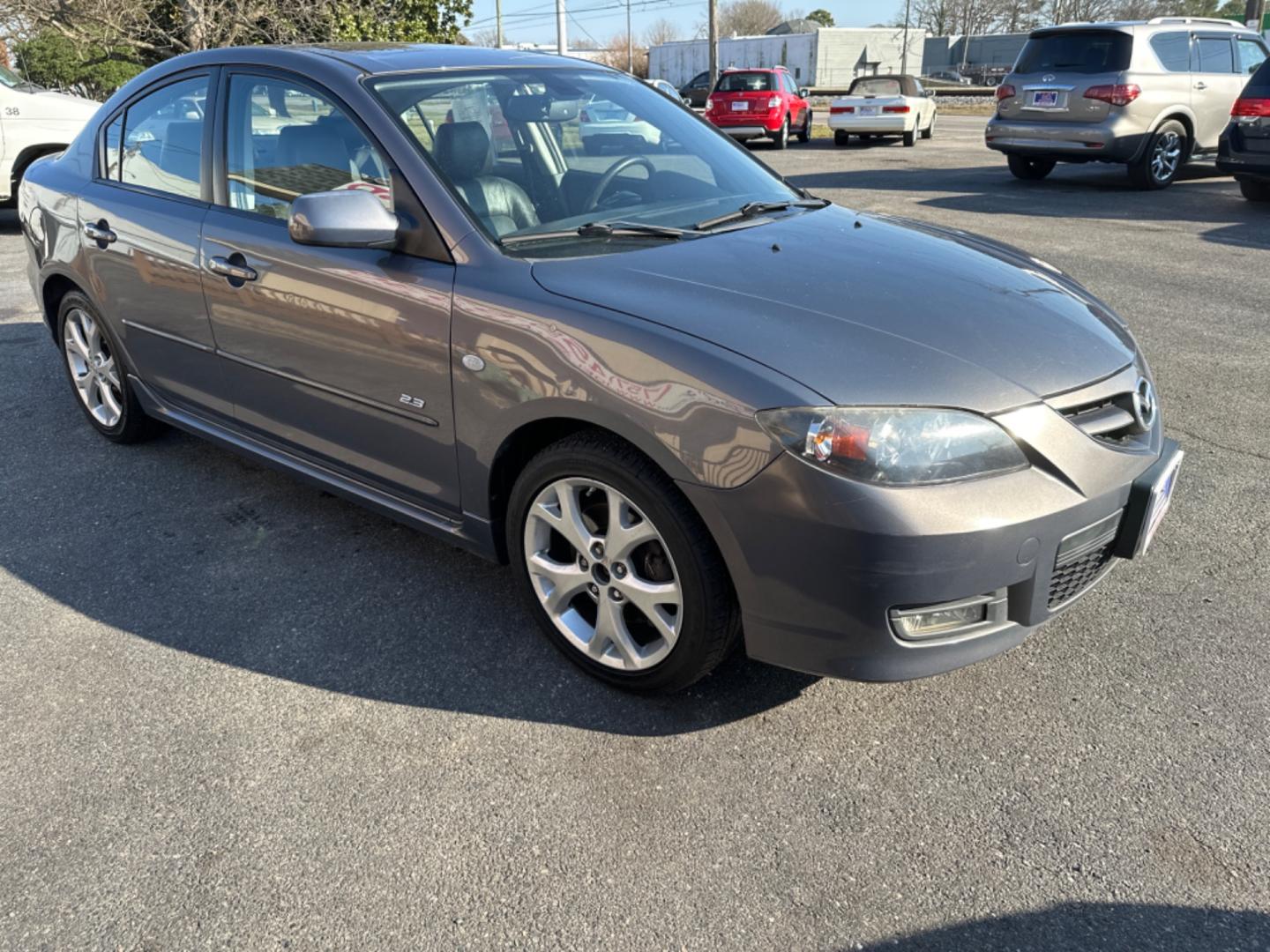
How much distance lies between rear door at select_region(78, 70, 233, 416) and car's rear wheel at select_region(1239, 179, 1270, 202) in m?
11.4

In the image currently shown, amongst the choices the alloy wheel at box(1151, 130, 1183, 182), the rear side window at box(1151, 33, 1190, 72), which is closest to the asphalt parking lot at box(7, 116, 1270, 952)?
the alloy wheel at box(1151, 130, 1183, 182)

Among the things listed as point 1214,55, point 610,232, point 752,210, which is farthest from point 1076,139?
A: point 610,232

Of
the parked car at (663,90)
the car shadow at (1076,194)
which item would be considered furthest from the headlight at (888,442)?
the car shadow at (1076,194)

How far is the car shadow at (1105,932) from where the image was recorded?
2025mm

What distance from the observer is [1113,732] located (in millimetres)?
2662

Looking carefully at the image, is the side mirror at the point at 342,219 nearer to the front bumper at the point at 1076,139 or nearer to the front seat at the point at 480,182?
the front seat at the point at 480,182

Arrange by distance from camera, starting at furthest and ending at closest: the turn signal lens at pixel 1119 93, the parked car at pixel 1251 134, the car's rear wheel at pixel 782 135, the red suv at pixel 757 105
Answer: the car's rear wheel at pixel 782 135, the red suv at pixel 757 105, the turn signal lens at pixel 1119 93, the parked car at pixel 1251 134

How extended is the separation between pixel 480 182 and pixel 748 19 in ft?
382

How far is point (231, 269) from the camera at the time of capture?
3512 mm

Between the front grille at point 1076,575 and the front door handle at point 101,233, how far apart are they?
3.70 m

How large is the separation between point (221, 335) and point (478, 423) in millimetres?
1369

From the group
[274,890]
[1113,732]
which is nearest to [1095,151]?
[1113,732]

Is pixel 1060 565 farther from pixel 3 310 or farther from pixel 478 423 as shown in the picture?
pixel 3 310

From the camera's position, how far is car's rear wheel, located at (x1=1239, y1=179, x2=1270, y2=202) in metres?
11.3
